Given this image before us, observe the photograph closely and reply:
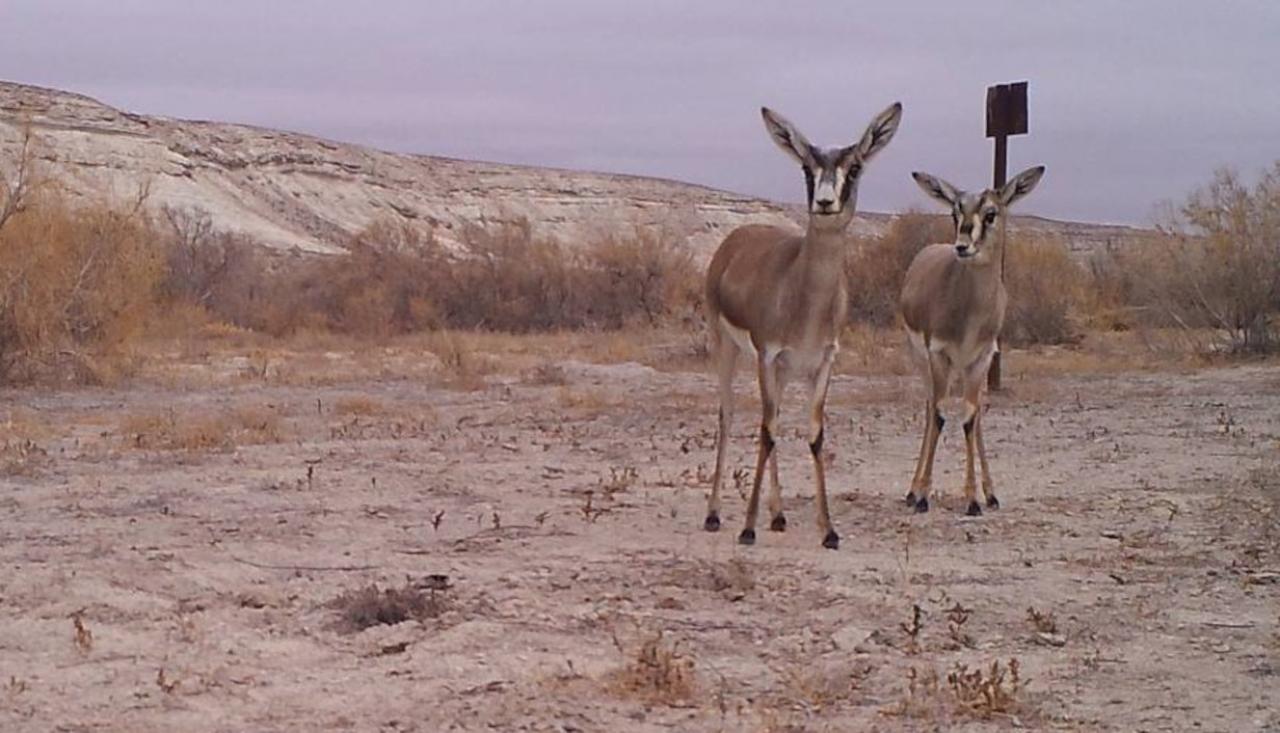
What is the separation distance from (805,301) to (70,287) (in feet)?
53.8

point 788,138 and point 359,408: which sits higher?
point 788,138

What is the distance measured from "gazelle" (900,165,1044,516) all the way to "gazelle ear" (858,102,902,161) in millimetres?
1845

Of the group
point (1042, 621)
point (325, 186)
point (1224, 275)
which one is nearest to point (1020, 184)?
point (1042, 621)

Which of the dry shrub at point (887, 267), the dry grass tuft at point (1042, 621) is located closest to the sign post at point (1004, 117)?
the dry grass tuft at point (1042, 621)

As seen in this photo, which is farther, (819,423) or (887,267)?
(887,267)

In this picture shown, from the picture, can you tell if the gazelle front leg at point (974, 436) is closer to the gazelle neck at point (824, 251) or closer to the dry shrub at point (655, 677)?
the gazelle neck at point (824, 251)

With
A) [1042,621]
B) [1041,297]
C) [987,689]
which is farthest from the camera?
[1041,297]

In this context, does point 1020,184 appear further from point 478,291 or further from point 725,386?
point 478,291

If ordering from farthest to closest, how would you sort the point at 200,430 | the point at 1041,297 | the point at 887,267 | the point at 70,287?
the point at 887,267
the point at 1041,297
the point at 70,287
the point at 200,430

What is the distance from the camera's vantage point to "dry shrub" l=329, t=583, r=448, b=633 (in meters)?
7.53

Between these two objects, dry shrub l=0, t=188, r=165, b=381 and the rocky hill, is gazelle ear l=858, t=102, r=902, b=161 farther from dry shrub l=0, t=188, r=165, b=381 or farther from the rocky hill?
the rocky hill

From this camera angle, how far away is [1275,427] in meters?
14.7

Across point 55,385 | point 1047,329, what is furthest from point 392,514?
point 1047,329

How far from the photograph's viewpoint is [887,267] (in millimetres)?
33906
